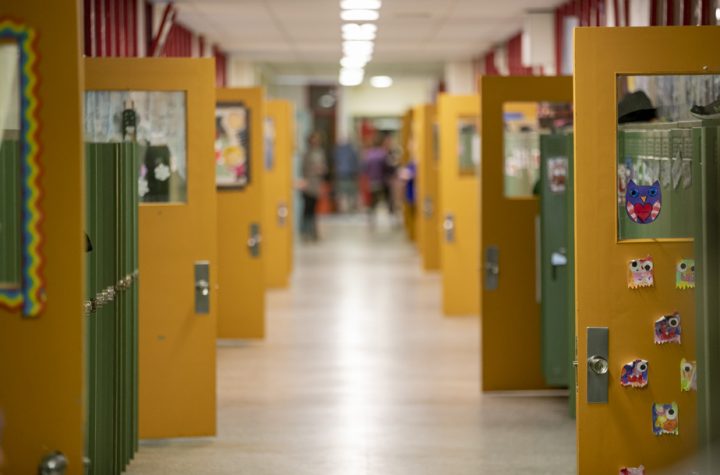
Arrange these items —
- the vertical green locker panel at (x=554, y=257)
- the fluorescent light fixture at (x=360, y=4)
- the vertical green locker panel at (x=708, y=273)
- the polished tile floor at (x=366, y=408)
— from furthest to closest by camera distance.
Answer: the fluorescent light fixture at (x=360, y=4) < the vertical green locker panel at (x=554, y=257) < the polished tile floor at (x=366, y=408) < the vertical green locker panel at (x=708, y=273)

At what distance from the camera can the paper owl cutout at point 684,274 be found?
16.2 feet

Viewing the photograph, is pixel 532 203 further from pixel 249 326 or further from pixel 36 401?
pixel 36 401

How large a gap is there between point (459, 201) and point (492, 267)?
3.58 m

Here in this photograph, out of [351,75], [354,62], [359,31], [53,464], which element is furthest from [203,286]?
[351,75]

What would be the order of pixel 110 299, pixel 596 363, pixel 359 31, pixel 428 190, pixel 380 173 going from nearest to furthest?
pixel 596 363 → pixel 110 299 → pixel 359 31 → pixel 428 190 → pixel 380 173

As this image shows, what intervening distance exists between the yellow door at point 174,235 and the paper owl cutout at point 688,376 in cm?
250

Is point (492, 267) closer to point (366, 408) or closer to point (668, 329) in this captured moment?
point (366, 408)

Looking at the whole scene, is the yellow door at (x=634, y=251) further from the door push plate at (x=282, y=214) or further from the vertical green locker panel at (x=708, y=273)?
the door push plate at (x=282, y=214)

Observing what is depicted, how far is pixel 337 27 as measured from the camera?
12633mm

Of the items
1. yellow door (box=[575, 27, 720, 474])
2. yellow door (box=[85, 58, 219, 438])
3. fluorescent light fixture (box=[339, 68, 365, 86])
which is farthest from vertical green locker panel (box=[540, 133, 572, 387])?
fluorescent light fixture (box=[339, 68, 365, 86])

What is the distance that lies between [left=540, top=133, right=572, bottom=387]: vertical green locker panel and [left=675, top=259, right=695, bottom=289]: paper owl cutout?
2.24 meters

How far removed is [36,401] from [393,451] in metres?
3.03

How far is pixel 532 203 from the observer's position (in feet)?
25.7

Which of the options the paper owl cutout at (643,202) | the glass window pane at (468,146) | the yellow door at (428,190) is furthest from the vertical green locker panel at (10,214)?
the yellow door at (428,190)
